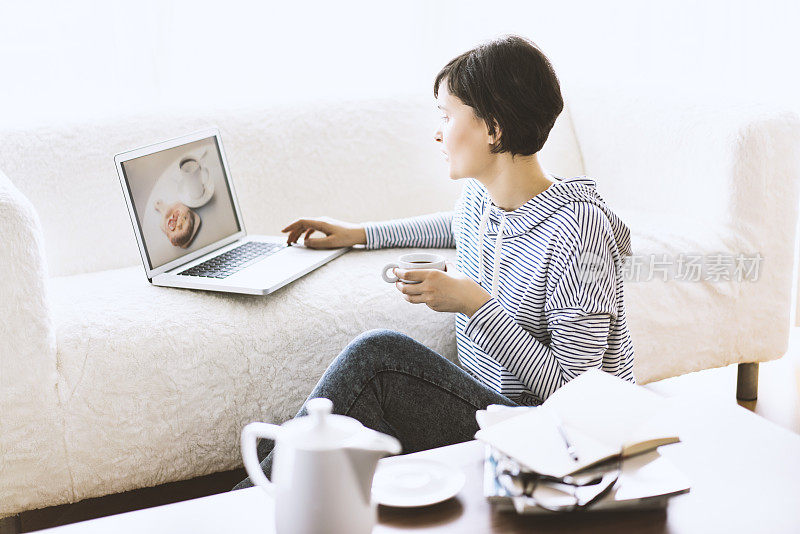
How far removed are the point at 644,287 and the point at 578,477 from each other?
95 centimetres

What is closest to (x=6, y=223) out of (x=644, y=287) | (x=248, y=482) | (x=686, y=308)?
(x=248, y=482)

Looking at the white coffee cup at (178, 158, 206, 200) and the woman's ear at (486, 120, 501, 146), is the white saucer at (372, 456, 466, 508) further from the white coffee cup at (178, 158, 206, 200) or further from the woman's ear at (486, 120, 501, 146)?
the white coffee cup at (178, 158, 206, 200)

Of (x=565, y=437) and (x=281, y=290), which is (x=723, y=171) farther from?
(x=565, y=437)

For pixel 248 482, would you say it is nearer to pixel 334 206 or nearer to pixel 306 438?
pixel 306 438

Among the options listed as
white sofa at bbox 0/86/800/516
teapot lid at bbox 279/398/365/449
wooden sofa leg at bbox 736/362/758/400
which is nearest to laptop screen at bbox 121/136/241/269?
white sofa at bbox 0/86/800/516

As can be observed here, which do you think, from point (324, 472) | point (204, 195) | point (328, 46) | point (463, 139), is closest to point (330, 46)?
point (328, 46)

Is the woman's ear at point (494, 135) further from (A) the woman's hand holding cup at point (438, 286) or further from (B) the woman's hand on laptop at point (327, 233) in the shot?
(B) the woman's hand on laptop at point (327, 233)

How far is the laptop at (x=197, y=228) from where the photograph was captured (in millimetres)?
1429

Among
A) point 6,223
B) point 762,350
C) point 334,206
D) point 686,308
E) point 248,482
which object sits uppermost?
point 6,223

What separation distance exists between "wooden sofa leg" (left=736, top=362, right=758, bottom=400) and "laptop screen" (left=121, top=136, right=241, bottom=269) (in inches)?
48.2

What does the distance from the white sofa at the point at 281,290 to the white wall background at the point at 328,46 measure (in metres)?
0.12

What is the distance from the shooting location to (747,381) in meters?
1.88

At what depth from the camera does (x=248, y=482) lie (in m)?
0.98

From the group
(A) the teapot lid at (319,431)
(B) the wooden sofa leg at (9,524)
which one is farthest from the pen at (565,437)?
(B) the wooden sofa leg at (9,524)
